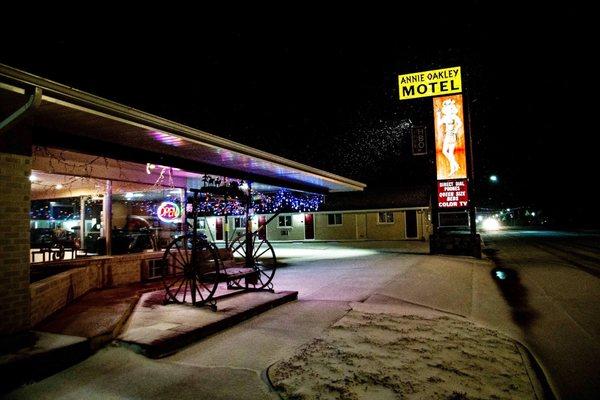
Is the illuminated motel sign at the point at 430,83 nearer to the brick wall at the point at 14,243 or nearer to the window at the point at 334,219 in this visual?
the window at the point at 334,219

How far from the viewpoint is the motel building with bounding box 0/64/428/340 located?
4613 millimetres

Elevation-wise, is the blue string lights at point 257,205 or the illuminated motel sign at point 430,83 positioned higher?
the illuminated motel sign at point 430,83

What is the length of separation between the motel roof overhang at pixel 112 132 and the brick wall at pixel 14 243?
2.03 ft

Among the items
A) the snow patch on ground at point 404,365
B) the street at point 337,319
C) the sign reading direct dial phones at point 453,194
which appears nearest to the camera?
the snow patch on ground at point 404,365

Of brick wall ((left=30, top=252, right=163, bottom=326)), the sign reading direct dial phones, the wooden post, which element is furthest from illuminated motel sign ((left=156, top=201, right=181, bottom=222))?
the sign reading direct dial phones

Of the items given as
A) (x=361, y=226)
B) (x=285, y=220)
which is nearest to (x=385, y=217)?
(x=361, y=226)

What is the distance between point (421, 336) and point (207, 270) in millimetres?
4017

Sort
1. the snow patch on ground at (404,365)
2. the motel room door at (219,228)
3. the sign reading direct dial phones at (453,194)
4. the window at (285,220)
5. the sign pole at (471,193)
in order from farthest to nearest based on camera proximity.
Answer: the motel room door at (219,228) → the window at (285,220) → the sign reading direct dial phones at (453,194) → the sign pole at (471,193) → the snow patch on ground at (404,365)

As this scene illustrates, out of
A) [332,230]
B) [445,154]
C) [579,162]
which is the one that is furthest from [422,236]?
[579,162]

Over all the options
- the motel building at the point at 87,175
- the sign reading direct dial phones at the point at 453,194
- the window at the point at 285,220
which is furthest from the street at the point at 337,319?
the window at the point at 285,220

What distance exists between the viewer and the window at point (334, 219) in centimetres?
3145

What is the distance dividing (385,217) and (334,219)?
4226mm

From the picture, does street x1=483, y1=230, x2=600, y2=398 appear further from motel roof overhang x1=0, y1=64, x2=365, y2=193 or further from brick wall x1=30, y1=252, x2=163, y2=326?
brick wall x1=30, y1=252, x2=163, y2=326

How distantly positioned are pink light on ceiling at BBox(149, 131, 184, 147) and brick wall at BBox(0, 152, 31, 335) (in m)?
1.88
